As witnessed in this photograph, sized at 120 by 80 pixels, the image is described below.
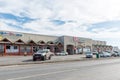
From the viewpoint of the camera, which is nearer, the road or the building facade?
the road

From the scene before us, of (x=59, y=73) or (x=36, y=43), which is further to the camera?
(x=36, y=43)

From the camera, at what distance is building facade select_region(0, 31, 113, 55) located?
58000mm

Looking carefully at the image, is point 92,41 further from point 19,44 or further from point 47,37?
point 19,44

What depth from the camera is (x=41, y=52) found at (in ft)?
121

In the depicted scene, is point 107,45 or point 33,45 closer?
point 33,45

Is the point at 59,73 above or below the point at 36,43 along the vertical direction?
below

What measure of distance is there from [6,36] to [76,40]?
32791 mm

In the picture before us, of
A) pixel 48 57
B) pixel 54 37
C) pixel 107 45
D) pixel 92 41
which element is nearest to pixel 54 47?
pixel 54 37

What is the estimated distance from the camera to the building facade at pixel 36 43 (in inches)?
2283

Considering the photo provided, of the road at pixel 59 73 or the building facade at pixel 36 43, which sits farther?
the building facade at pixel 36 43

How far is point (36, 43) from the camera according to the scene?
217 ft

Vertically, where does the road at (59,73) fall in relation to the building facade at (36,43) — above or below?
below

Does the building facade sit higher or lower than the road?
higher

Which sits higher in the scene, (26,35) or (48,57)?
(26,35)
